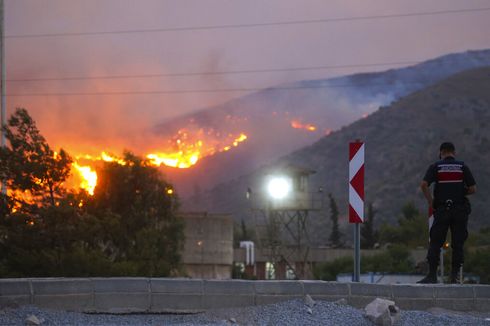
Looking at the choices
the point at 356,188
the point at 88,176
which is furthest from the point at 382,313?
the point at 88,176

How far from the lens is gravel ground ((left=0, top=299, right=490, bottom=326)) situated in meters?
10.3

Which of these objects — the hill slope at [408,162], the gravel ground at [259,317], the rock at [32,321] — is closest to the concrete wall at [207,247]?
the hill slope at [408,162]

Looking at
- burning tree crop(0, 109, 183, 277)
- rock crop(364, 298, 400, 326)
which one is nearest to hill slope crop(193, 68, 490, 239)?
burning tree crop(0, 109, 183, 277)

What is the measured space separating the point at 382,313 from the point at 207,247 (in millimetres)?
63842

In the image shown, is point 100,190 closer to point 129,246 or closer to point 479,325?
point 129,246

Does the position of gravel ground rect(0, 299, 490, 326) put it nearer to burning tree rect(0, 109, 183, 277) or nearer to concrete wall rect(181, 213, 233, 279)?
burning tree rect(0, 109, 183, 277)

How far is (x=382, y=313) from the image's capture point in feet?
33.3

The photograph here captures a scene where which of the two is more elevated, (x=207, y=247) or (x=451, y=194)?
(x=451, y=194)

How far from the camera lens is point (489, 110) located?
199 meters

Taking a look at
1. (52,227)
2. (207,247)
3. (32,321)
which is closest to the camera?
(32,321)

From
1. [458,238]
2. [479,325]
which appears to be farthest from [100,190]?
[479,325]

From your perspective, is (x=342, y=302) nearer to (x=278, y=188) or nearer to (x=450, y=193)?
(x=450, y=193)

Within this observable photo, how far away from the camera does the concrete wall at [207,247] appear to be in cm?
7325

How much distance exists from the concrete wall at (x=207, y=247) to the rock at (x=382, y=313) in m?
62.7
